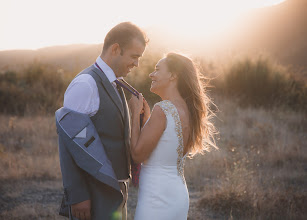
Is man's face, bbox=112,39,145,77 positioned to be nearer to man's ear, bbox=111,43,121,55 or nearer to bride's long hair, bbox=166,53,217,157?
man's ear, bbox=111,43,121,55

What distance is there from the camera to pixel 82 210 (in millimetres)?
2234

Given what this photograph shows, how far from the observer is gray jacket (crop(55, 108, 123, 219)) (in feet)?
7.20

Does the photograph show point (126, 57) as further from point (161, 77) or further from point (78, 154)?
point (78, 154)

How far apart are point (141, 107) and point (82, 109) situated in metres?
0.55

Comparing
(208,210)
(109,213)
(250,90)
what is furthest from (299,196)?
(250,90)

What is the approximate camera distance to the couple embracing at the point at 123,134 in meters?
2.22

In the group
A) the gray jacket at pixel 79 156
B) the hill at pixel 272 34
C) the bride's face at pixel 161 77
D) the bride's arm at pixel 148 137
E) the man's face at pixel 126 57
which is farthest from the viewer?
the hill at pixel 272 34

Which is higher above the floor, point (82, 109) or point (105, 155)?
point (82, 109)

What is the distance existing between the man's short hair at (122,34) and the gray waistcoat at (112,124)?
28cm

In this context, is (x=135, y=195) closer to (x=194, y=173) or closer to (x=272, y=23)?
(x=194, y=173)

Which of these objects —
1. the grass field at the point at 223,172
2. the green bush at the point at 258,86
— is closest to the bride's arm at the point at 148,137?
the grass field at the point at 223,172

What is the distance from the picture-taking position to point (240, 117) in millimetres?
10945

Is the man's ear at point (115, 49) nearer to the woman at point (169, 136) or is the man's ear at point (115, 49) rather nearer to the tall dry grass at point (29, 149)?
the woman at point (169, 136)

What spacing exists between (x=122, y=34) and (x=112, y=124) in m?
0.72
